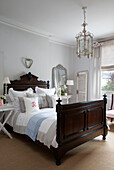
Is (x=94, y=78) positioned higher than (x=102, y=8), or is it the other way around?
(x=102, y=8)

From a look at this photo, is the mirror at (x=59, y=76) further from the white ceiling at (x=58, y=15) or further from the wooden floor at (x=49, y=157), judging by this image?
the wooden floor at (x=49, y=157)

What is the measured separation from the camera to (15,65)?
4090 millimetres

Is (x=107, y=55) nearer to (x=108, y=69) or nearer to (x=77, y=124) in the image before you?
(x=108, y=69)

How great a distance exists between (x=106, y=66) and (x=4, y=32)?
12.0 ft

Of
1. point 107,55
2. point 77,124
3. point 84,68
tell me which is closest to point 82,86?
point 84,68

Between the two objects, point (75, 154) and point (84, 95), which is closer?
point (75, 154)

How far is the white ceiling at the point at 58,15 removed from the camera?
A: 3.07 metres

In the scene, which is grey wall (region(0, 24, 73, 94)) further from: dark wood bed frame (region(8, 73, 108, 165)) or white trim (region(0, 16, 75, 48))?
dark wood bed frame (region(8, 73, 108, 165))

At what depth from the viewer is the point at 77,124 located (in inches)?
97.1

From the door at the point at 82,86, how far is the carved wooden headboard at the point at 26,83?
5.83 feet

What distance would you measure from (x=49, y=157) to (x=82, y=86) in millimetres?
3760

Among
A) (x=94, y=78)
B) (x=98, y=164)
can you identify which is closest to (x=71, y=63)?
(x=94, y=78)

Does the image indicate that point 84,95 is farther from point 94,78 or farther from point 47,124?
point 47,124

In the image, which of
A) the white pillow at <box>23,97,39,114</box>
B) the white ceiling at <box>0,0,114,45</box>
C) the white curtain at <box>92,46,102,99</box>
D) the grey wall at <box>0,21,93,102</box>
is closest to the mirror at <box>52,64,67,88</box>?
the grey wall at <box>0,21,93,102</box>
